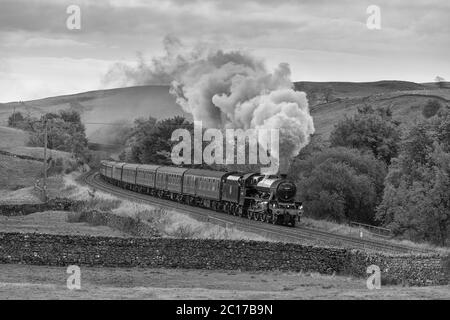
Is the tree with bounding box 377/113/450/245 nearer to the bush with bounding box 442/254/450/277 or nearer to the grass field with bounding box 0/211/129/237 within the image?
the grass field with bounding box 0/211/129/237

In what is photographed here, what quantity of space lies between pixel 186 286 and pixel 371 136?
7706 cm

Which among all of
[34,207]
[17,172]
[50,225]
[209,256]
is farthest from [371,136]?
[209,256]

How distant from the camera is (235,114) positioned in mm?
64750

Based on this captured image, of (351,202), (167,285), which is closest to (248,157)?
(351,202)

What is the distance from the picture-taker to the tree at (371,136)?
10214 cm

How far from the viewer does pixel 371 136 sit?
10394 centimetres

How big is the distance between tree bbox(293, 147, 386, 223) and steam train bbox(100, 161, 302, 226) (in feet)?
32.7

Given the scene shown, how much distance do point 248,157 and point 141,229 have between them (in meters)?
18.8

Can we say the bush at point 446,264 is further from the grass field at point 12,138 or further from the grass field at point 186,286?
the grass field at point 12,138

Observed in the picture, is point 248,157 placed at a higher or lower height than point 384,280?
higher

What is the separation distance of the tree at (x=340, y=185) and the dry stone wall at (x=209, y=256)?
121ft

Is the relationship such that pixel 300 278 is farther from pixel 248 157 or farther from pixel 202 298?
pixel 248 157

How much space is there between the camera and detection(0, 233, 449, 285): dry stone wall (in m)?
32.8

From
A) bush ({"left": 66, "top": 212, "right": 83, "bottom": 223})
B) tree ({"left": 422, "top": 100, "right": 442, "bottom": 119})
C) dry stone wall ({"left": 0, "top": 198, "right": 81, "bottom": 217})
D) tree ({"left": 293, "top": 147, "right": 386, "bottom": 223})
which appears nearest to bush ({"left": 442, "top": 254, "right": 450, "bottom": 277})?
bush ({"left": 66, "top": 212, "right": 83, "bottom": 223})
